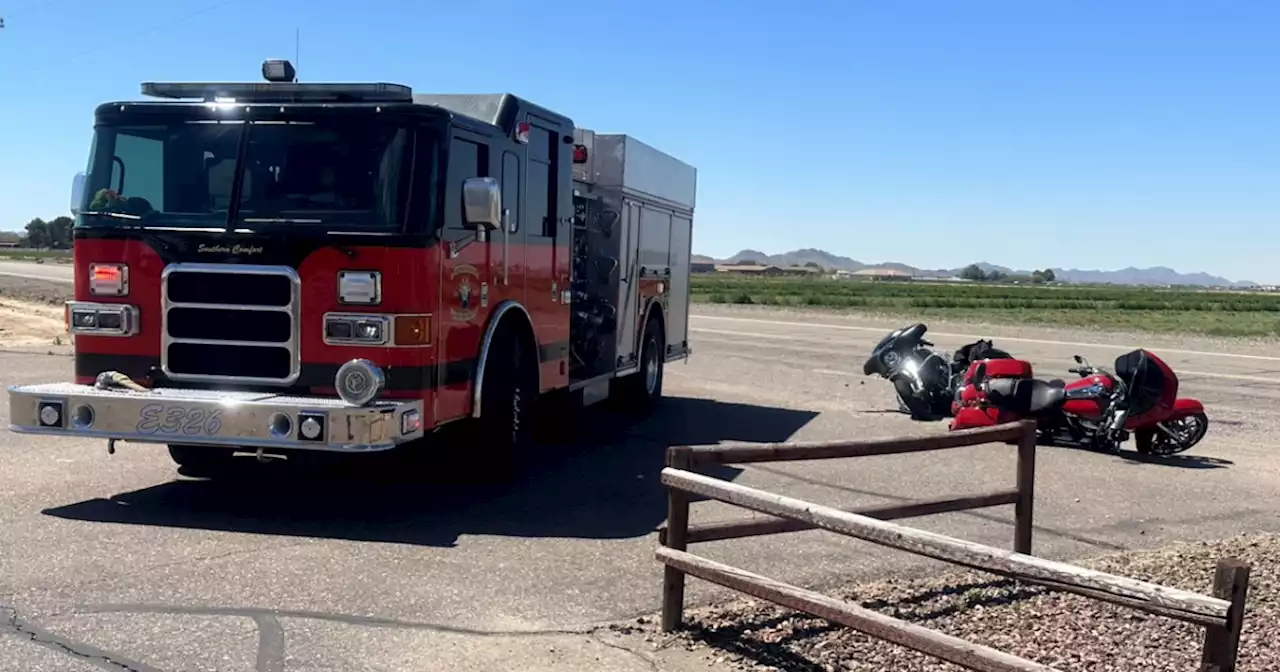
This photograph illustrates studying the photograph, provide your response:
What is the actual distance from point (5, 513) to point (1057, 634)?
20.2 feet

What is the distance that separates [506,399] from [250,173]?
238cm

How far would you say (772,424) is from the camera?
13.1 metres

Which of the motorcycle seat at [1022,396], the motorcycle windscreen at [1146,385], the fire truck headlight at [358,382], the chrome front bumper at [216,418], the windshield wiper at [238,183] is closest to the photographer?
A: the chrome front bumper at [216,418]

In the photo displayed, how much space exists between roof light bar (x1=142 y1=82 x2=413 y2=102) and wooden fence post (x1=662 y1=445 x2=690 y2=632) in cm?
335

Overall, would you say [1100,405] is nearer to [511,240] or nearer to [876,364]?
[876,364]

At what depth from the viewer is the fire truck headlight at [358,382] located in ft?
23.4

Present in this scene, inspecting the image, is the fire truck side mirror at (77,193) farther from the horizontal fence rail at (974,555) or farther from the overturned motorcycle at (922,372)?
the overturned motorcycle at (922,372)

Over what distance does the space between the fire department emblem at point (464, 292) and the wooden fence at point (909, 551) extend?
2735 millimetres

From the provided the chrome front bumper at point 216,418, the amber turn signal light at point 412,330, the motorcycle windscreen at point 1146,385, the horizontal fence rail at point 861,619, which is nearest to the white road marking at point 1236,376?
the motorcycle windscreen at point 1146,385

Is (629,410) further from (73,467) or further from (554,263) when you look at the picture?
(73,467)

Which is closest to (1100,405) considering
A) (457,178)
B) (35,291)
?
(457,178)

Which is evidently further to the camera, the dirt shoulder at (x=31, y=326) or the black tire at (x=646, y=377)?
the dirt shoulder at (x=31, y=326)

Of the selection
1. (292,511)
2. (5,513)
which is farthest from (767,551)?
(5,513)

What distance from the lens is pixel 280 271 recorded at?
7.37 meters
